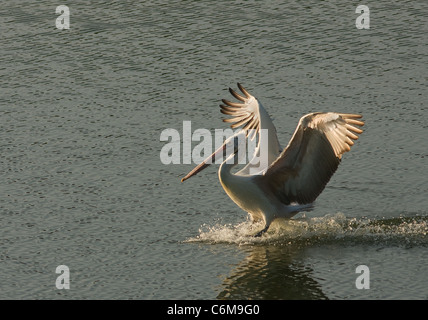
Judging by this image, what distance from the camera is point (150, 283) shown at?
12797mm

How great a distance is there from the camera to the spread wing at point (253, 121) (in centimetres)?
1488

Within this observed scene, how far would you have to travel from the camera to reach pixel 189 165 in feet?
53.9

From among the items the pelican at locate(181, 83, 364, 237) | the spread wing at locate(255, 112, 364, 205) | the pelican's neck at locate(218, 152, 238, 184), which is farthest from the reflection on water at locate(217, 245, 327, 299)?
the pelican's neck at locate(218, 152, 238, 184)

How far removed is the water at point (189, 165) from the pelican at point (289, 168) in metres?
0.41

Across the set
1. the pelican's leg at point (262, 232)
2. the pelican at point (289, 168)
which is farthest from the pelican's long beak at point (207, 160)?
the pelican's leg at point (262, 232)

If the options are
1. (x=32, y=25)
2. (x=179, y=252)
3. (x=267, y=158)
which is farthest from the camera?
(x=32, y=25)

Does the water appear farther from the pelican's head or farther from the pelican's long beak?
the pelican's head

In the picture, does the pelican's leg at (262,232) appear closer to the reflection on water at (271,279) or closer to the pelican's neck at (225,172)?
the reflection on water at (271,279)

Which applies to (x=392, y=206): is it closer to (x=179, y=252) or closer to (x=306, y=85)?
(x=179, y=252)

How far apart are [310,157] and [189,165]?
3025 mm

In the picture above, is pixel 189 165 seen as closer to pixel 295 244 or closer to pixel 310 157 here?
pixel 295 244
